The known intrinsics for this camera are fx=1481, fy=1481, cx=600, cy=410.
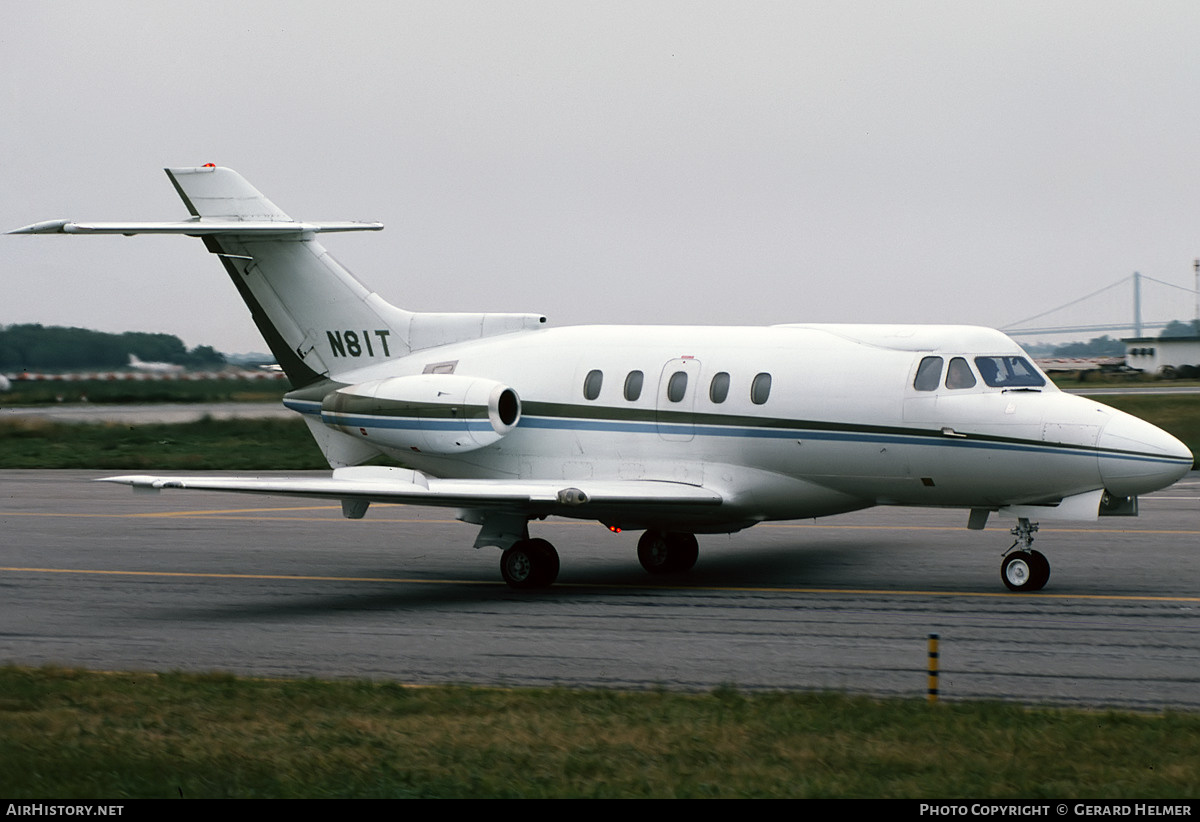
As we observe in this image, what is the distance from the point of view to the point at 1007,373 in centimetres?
1683

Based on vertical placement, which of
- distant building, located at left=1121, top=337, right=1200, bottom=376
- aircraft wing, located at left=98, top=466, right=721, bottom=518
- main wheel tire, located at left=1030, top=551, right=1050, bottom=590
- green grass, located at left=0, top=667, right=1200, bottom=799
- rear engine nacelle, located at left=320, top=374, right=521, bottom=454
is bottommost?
green grass, located at left=0, top=667, right=1200, bottom=799

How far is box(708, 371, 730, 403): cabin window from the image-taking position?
702 inches

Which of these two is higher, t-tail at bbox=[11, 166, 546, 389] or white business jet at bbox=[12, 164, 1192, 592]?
t-tail at bbox=[11, 166, 546, 389]

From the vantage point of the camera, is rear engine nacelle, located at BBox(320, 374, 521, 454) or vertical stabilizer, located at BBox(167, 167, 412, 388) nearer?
rear engine nacelle, located at BBox(320, 374, 521, 454)

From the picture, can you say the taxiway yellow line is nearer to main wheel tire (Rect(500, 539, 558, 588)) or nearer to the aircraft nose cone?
main wheel tire (Rect(500, 539, 558, 588))

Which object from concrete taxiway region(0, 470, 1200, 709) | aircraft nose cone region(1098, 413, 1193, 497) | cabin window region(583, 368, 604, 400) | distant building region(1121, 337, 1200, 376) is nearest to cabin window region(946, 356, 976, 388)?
aircraft nose cone region(1098, 413, 1193, 497)

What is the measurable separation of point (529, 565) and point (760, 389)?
3477 millimetres

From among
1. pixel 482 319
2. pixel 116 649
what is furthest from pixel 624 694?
pixel 482 319

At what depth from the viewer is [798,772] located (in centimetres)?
887

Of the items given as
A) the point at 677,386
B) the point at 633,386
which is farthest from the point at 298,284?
the point at 677,386

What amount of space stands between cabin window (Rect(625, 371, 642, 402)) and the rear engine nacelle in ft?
4.96

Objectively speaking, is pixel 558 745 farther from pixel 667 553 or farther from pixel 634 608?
pixel 667 553
